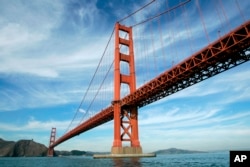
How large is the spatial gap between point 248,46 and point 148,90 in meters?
14.1

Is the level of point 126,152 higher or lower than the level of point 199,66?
lower

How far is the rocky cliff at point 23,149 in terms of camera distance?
146750 mm

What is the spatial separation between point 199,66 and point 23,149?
153463 mm

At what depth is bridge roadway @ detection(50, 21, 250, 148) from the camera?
20188 mm

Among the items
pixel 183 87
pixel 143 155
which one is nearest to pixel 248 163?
pixel 183 87

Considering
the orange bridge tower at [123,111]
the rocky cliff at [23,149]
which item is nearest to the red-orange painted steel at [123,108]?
the orange bridge tower at [123,111]

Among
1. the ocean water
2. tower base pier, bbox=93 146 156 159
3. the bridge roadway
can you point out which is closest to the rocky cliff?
the ocean water

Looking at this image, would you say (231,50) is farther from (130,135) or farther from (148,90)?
(130,135)

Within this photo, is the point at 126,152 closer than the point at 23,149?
Yes

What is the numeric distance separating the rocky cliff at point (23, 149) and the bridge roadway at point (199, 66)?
129947mm

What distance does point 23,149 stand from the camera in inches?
5984

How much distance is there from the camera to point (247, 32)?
1889 centimetres

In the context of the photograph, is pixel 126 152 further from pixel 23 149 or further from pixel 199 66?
pixel 23 149

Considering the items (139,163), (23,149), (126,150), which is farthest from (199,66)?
(23,149)
